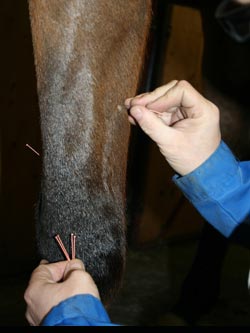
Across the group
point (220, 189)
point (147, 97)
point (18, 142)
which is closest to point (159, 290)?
point (18, 142)

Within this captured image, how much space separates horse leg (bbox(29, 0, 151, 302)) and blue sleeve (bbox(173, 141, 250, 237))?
0.14 meters

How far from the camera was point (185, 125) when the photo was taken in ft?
3.03

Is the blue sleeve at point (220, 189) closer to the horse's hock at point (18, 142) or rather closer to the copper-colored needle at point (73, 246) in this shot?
the copper-colored needle at point (73, 246)

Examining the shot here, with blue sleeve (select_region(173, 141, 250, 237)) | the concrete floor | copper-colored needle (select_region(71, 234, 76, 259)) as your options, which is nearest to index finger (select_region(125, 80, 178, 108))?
blue sleeve (select_region(173, 141, 250, 237))

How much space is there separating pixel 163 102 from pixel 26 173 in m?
1.26

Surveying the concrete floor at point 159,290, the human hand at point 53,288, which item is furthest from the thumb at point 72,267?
the concrete floor at point 159,290

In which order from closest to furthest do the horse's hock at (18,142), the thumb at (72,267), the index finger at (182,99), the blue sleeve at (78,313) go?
the blue sleeve at (78,313), the thumb at (72,267), the index finger at (182,99), the horse's hock at (18,142)

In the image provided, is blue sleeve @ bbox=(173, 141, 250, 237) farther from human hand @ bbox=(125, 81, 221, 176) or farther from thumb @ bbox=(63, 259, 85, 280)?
thumb @ bbox=(63, 259, 85, 280)

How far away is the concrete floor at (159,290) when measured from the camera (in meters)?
1.95

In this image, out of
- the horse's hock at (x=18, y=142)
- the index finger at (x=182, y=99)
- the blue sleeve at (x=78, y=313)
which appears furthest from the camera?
the horse's hock at (x=18, y=142)

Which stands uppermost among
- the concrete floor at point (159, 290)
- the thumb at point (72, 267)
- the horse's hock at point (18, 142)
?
the thumb at point (72, 267)

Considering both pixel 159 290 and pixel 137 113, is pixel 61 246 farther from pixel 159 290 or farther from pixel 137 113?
pixel 159 290

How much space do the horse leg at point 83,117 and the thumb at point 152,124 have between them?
152 millimetres

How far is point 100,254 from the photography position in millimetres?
956
